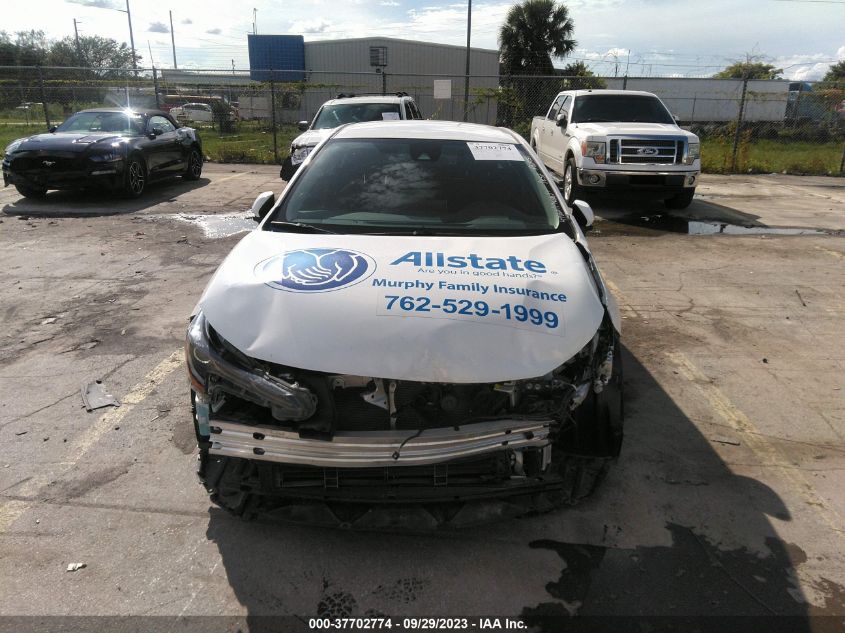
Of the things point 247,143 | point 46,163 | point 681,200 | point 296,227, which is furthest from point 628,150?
point 247,143

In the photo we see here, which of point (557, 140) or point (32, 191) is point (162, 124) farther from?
point (557, 140)

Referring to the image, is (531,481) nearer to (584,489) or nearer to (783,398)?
(584,489)

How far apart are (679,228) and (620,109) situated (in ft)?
8.78

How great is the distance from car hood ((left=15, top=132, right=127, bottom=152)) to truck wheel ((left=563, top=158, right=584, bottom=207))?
25.7 feet

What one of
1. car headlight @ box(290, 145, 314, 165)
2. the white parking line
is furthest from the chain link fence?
the white parking line

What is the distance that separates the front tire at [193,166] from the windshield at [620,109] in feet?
26.3

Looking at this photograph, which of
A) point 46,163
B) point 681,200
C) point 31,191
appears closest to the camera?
point 46,163

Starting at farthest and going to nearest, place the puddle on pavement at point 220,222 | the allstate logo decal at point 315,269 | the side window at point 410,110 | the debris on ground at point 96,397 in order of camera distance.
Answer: the side window at point 410,110
the puddle on pavement at point 220,222
the debris on ground at point 96,397
the allstate logo decal at point 315,269

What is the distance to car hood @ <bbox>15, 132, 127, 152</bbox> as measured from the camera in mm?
10211

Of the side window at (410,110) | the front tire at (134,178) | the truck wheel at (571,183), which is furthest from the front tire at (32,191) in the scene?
the truck wheel at (571,183)

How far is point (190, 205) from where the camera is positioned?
10953 millimetres

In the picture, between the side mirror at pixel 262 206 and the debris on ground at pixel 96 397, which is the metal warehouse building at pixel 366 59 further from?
the debris on ground at pixel 96 397

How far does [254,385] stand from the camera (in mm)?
2523

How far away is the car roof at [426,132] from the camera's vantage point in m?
4.41
